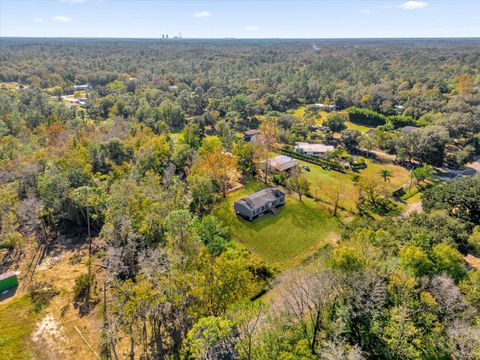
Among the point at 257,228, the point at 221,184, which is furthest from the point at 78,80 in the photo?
the point at 257,228

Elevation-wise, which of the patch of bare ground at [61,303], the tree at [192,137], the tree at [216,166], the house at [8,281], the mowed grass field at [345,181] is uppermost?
the tree at [216,166]

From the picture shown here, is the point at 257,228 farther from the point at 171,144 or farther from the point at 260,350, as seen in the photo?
the point at 171,144

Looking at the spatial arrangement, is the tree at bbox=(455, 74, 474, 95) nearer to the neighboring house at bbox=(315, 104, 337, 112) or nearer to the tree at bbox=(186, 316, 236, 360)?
the neighboring house at bbox=(315, 104, 337, 112)

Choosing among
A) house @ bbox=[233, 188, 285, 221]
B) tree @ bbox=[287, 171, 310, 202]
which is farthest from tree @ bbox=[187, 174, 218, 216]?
tree @ bbox=[287, 171, 310, 202]

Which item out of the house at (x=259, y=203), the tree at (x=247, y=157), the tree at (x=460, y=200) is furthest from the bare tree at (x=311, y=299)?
the tree at (x=247, y=157)

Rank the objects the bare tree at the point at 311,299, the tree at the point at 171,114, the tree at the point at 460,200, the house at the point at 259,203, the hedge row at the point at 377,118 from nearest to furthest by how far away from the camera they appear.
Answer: the bare tree at the point at 311,299 → the tree at the point at 460,200 → the house at the point at 259,203 → the hedge row at the point at 377,118 → the tree at the point at 171,114

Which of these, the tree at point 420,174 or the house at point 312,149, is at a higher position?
the tree at point 420,174

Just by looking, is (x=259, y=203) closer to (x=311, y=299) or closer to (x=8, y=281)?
(x=311, y=299)

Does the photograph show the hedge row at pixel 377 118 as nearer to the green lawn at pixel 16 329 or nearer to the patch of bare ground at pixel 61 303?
the patch of bare ground at pixel 61 303
